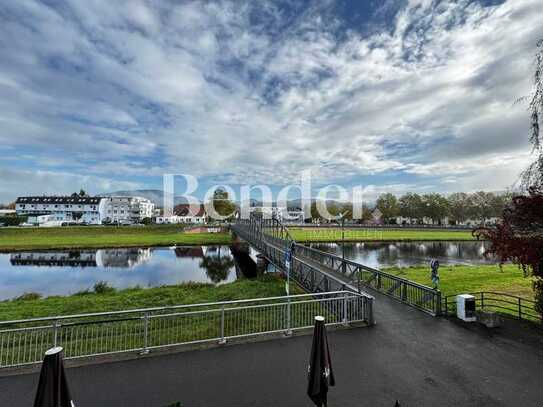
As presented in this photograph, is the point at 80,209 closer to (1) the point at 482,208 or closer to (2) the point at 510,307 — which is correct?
(2) the point at 510,307

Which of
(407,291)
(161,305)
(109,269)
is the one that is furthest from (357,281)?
(109,269)

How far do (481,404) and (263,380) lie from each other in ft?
12.6

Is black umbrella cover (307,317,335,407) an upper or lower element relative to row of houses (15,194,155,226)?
lower

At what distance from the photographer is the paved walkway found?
480cm

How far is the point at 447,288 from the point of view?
15703 millimetres

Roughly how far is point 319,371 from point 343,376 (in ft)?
5.97

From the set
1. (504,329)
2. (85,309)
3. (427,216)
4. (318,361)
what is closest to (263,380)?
(318,361)

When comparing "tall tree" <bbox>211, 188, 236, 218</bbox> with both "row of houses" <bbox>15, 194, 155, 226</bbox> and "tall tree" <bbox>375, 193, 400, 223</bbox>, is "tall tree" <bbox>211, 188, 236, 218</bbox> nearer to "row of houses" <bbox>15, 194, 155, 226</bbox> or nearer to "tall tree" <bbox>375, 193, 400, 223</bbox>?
"row of houses" <bbox>15, 194, 155, 226</bbox>

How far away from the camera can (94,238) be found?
5181cm

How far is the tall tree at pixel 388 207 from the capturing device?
10625 centimetres

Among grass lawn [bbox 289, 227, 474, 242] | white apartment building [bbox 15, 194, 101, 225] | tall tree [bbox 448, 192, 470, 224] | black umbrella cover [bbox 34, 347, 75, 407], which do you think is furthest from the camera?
tall tree [bbox 448, 192, 470, 224]

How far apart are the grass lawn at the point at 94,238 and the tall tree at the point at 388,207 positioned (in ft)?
233

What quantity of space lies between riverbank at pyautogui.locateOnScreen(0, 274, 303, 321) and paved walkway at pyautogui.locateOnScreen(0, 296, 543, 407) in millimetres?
9586

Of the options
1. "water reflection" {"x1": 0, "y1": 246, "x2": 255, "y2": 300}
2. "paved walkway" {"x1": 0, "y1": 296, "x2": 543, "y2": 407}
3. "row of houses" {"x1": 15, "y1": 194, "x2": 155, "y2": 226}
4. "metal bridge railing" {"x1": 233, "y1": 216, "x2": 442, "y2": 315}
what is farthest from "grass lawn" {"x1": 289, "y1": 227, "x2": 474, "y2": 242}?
"row of houses" {"x1": 15, "y1": 194, "x2": 155, "y2": 226}
